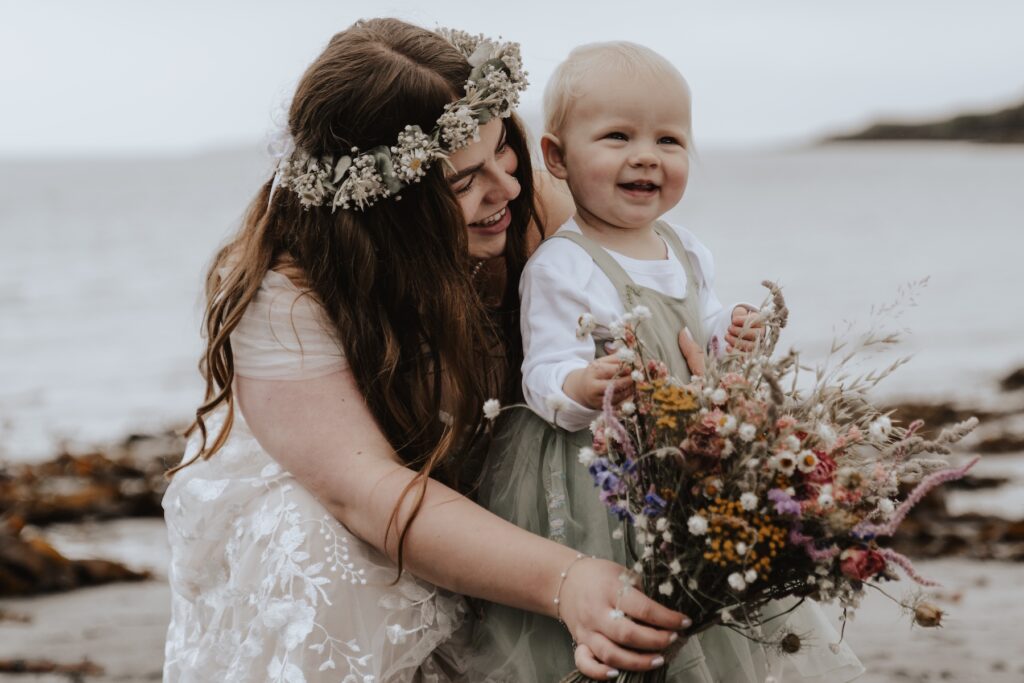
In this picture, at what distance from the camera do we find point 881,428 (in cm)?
224

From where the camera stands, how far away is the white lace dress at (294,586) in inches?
115

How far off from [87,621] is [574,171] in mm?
4051

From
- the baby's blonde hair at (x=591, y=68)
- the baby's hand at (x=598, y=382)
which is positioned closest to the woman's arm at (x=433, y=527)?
the baby's hand at (x=598, y=382)

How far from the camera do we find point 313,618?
9.55 ft

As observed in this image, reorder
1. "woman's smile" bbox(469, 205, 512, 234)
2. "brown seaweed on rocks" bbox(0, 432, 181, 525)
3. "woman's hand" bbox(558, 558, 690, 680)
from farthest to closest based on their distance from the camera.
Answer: "brown seaweed on rocks" bbox(0, 432, 181, 525), "woman's smile" bbox(469, 205, 512, 234), "woman's hand" bbox(558, 558, 690, 680)

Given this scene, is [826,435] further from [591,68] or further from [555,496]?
[591,68]

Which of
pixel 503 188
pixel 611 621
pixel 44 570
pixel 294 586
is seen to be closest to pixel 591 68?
pixel 503 188

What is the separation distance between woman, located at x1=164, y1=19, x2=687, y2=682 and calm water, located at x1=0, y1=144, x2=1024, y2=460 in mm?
472

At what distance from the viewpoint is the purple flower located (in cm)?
208

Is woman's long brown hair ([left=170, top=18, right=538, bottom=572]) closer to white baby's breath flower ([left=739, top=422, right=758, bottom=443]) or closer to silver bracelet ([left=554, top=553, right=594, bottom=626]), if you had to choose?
silver bracelet ([left=554, top=553, right=594, bottom=626])

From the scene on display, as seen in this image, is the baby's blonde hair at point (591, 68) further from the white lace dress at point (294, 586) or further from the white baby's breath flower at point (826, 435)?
the white baby's breath flower at point (826, 435)

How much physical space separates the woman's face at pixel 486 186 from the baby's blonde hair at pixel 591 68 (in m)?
0.16

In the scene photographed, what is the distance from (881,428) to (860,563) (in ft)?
0.93

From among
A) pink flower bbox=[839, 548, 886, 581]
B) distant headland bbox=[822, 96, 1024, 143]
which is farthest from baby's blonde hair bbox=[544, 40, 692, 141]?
distant headland bbox=[822, 96, 1024, 143]
